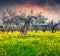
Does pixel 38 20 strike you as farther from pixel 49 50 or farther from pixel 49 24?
pixel 49 50

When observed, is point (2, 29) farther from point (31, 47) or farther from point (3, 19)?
point (31, 47)

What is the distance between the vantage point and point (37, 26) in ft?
69.4

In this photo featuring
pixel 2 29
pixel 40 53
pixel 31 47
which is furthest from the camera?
pixel 2 29

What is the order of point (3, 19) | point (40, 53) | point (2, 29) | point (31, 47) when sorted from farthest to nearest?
point (3, 19) < point (2, 29) < point (31, 47) < point (40, 53)

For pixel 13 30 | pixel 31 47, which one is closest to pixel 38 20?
pixel 13 30

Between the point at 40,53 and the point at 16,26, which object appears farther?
the point at 16,26

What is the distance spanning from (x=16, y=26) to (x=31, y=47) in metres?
10.9

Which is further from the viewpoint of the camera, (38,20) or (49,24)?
(49,24)

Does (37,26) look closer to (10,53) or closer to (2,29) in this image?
(2,29)

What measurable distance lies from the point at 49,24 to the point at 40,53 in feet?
43.7

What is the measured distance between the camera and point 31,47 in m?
10.0

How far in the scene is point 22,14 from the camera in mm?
20828

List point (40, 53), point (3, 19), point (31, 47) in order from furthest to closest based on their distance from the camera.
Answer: point (3, 19), point (31, 47), point (40, 53)

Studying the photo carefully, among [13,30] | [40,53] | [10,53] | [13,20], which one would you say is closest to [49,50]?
[40,53]
